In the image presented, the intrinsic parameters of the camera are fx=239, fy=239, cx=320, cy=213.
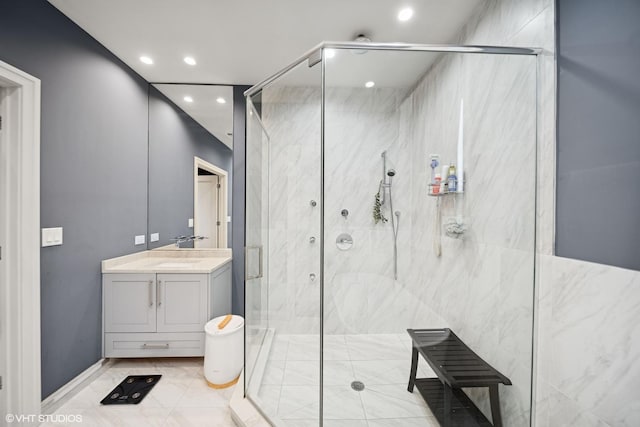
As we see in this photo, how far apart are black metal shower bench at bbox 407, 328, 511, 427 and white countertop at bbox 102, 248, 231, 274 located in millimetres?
1722

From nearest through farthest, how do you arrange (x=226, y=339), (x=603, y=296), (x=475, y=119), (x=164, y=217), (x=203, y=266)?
(x=603, y=296) < (x=475, y=119) < (x=226, y=339) < (x=203, y=266) < (x=164, y=217)

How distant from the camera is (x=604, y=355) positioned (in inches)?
33.6

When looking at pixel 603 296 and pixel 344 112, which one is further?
pixel 344 112

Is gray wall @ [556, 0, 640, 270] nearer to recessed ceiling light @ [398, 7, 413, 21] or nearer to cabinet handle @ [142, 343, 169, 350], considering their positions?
recessed ceiling light @ [398, 7, 413, 21]

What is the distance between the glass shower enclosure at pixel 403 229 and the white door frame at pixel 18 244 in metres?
1.30

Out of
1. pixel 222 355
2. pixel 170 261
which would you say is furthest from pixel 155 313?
pixel 222 355

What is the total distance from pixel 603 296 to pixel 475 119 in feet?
3.16

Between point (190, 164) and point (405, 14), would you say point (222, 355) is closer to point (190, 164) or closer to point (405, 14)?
point (190, 164)

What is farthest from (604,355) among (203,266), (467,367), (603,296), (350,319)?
(203,266)

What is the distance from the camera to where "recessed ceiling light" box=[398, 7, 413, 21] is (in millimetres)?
1539

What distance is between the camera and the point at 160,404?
1634 millimetres

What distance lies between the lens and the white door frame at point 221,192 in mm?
2561

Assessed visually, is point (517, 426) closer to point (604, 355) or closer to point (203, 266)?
point (604, 355)

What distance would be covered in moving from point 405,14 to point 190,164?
2.33 meters
